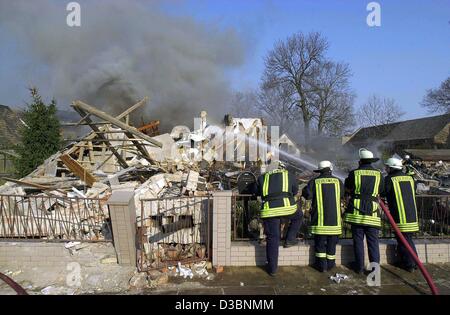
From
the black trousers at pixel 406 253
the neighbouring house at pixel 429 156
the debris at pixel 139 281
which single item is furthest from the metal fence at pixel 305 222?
the neighbouring house at pixel 429 156

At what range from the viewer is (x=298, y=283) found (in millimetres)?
4055

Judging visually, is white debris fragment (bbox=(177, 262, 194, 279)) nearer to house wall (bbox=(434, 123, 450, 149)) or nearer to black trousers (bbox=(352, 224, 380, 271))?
black trousers (bbox=(352, 224, 380, 271))

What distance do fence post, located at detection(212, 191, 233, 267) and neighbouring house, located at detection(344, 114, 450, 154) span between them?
25.5 metres

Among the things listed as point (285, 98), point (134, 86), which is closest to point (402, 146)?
point (285, 98)

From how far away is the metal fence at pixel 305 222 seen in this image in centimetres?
495

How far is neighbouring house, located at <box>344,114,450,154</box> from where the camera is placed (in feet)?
100

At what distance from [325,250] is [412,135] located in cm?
3295

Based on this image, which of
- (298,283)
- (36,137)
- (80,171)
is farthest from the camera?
(36,137)

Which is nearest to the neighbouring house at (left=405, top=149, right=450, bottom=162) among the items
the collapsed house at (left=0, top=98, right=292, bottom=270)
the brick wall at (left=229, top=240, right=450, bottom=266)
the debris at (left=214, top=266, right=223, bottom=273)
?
the collapsed house at (left=0, top=98, right=292, bottom=270)

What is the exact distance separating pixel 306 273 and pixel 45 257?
3.38m

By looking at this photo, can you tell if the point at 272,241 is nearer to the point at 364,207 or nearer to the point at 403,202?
the point at 364,207

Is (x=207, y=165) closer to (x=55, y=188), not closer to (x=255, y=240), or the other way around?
(x=55, y=188)

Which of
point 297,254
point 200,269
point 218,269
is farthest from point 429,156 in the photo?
point 200,269

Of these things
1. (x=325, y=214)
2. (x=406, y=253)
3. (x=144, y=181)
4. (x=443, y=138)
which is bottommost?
(x=406, y=253)
